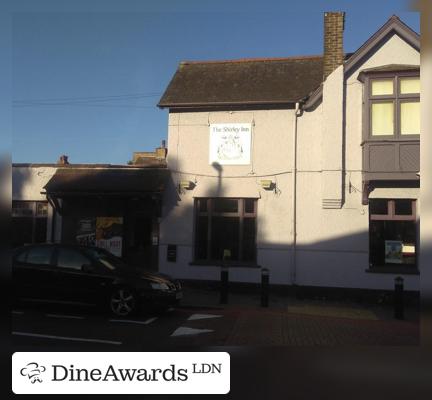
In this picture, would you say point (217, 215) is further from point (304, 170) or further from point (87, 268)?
point (87, 268)

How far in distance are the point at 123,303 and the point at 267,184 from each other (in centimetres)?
566

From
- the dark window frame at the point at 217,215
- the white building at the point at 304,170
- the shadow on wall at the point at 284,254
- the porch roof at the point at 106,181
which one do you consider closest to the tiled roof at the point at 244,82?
the white building at the point at 304,170

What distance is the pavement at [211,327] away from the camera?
24.3ft

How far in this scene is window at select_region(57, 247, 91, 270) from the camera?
30.7ft

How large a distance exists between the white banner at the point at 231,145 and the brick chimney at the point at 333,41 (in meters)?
2.73

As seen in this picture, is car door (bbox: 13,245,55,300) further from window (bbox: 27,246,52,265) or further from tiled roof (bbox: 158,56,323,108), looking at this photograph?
tiled roof (bbox: 158,56,323,108)

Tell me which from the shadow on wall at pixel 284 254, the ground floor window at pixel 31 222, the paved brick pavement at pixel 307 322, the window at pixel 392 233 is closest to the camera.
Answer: the paved brick pavement at pixel 307 322

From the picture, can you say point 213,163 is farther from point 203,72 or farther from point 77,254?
point 77,254

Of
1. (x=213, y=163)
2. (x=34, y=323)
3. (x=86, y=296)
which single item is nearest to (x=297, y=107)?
(x=213, y=163)

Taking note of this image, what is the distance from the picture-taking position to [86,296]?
913cm

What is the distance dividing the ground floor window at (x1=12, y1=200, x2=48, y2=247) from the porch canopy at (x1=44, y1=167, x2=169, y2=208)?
1004 mm

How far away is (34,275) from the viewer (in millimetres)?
9383

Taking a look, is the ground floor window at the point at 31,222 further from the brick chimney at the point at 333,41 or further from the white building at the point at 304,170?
the brick chimney at the point at 333,41

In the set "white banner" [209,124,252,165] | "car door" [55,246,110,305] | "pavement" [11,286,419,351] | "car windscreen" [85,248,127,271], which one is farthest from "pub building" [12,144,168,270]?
"car door" [55,246,110,305]
